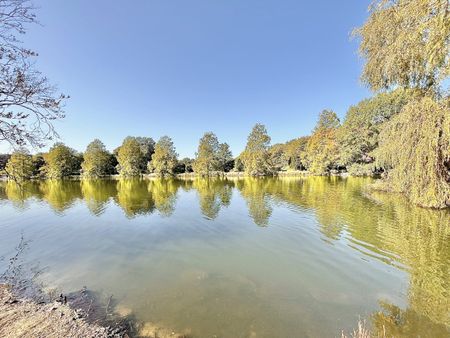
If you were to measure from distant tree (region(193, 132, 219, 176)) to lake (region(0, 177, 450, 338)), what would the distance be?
4347cm

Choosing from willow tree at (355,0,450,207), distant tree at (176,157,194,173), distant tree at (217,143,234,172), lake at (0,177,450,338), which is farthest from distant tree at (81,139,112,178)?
willow tree at (355,0,450,207)

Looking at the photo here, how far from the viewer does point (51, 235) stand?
34.9ft

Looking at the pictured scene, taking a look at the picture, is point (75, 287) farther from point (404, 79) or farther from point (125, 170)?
point (125, 170)

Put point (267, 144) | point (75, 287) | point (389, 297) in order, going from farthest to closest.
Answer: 1. point (267, 144)
2. point (75, 287)
3. point (389, 297)

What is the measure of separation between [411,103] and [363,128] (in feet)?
116

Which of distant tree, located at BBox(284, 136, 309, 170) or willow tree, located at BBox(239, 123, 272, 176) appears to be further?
distant tree, located at BBox(284, 136, 309, 170)

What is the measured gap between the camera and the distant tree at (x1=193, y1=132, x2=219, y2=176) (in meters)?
57.3

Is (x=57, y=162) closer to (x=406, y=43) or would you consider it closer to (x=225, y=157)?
(x=225, y=157)

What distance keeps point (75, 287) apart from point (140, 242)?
3.65m

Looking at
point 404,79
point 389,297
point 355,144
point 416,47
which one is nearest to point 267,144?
point 355,144

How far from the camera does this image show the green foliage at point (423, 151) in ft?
35.3

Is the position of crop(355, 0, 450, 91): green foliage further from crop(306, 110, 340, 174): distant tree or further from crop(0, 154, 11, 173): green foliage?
crop(306, 110, 340, 174): distant tree

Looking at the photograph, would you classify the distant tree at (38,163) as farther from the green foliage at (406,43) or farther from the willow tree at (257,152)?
the green foliage at (406,43)

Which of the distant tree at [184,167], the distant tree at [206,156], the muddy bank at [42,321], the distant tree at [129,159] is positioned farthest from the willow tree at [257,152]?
the muddy bank at [42,321]
